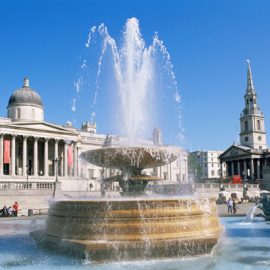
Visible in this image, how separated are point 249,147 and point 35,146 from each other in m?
64.1

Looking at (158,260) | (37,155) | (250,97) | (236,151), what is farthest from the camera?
(250,97)

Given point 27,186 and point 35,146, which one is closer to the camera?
point 27,186

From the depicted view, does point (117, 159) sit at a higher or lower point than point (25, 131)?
lower

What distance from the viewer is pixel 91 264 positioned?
9.98 meters

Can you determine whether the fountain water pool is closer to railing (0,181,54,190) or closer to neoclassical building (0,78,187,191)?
railing (0,181,54,190)

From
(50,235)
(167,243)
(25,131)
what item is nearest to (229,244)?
(167,243)

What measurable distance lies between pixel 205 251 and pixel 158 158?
3904 mm

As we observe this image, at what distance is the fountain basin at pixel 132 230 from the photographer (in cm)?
1034

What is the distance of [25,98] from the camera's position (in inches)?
2466

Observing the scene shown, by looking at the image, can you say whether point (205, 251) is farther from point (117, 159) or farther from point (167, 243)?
point (117, 159)

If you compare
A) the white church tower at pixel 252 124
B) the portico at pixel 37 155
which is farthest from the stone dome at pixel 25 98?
the white church tower at pixel 252 124

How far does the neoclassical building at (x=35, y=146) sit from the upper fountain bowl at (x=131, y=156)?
4085 centimetres

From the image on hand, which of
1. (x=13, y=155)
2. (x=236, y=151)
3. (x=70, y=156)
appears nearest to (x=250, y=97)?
(x=236, y=151)

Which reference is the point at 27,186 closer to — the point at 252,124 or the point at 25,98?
the point at 25,98
